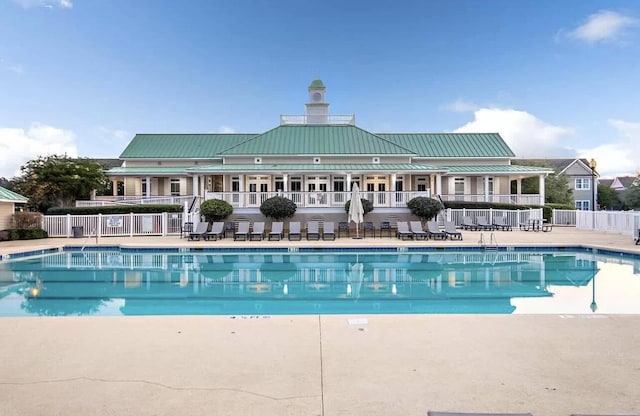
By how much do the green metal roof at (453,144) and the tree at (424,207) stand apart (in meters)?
10.9

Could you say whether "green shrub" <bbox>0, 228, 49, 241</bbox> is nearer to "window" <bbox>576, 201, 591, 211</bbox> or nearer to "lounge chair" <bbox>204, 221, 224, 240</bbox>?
"lounge chair" <bbox>204, 221, 224, 240</bbox>

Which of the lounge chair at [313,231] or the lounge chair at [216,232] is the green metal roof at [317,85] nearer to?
the lounge chair at [313,231]

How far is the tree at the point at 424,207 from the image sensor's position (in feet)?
69.3

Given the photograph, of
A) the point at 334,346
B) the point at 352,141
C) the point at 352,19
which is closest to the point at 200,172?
the point at 352,141

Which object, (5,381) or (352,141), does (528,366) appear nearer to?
(5,381)

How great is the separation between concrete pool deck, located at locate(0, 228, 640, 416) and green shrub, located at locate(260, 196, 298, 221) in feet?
49.5

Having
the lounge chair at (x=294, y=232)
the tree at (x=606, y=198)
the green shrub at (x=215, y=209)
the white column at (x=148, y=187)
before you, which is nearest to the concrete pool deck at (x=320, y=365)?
the lounge chair at (x=294, y=232)

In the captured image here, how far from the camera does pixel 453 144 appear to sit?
32938 mm

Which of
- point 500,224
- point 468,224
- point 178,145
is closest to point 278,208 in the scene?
point 468,224

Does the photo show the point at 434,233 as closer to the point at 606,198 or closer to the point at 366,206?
the point at 366,206

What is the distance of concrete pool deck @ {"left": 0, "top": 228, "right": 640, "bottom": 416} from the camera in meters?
3.46

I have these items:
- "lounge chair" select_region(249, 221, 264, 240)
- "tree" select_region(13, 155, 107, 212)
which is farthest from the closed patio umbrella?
"tree" select_region(13, 155, 107, 212)

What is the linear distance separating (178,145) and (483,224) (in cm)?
2424

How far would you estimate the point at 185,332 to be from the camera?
18.1ft
